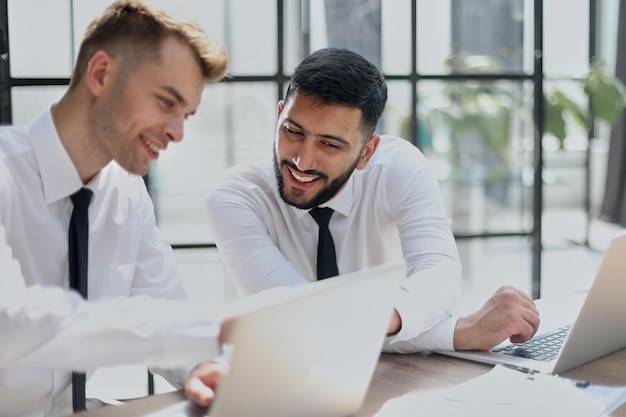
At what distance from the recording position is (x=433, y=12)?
3.54m

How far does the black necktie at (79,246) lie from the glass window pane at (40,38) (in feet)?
4.12

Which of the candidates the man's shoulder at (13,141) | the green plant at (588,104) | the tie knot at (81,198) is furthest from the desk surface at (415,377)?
the green plant at (588,104)

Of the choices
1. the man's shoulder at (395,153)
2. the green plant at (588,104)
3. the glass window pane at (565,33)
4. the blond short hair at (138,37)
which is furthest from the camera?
the glass window pane at (565,33)

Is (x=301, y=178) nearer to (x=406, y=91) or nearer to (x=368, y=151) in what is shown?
(x=368, y=151)

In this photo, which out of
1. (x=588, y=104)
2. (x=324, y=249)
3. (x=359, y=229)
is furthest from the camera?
(x=588, y=104)

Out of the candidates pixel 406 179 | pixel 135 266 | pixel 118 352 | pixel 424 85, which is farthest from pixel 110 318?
pixel 424 85

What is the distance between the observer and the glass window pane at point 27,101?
295cm

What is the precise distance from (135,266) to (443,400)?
31.4 inches

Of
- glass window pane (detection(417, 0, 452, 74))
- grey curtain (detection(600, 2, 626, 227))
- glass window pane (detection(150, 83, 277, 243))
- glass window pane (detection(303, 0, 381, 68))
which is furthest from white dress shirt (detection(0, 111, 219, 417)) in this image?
grey curtain (detection(600, 2, 626, 227))

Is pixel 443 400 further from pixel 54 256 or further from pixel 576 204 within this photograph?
pixel 576 204

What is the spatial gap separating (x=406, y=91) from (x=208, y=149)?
0.78 m

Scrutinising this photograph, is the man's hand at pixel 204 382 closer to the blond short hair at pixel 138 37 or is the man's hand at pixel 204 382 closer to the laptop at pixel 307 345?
the laptop at pixel 307 345

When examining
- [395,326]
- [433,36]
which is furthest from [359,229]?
[433,36]

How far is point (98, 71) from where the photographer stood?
1.81m
